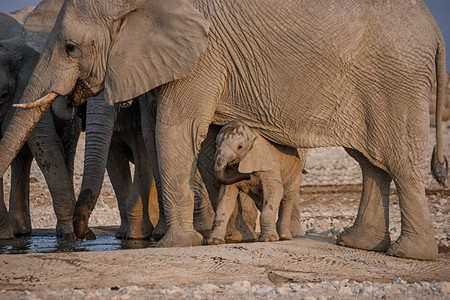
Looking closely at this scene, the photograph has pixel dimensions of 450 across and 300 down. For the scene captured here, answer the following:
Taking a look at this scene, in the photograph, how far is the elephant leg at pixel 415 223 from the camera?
6.25 metres

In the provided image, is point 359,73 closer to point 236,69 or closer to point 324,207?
point 236,69

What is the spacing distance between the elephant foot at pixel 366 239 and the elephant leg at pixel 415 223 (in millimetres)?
376

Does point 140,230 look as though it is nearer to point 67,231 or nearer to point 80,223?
point 67,231

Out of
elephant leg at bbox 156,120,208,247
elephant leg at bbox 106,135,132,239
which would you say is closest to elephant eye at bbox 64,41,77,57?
elephant leg at bbox 156,120,208,247

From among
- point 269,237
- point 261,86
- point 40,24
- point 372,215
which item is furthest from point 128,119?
point 372,215

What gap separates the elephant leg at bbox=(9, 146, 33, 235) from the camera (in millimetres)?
8742

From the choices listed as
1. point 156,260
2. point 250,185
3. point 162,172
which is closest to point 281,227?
point 250,185

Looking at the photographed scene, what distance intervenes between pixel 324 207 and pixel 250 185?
574 centimetres

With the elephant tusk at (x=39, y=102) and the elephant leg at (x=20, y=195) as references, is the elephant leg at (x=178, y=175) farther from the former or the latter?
the elephant leg at (x=20, y=195)

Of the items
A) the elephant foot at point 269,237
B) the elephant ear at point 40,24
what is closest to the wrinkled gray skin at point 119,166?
the elephant ear at point 40,24

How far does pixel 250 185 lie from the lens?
701 cm

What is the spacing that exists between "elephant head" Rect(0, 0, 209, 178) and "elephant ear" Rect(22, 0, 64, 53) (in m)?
0.81

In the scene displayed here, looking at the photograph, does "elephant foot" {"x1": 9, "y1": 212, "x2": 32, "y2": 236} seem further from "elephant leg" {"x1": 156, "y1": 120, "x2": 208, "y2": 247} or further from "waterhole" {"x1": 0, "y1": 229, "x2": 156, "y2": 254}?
"elephant leg" {"x1": 156, "y1": 120, "x2": 208, "y2": 247}

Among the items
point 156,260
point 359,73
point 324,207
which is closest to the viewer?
point 156,260
